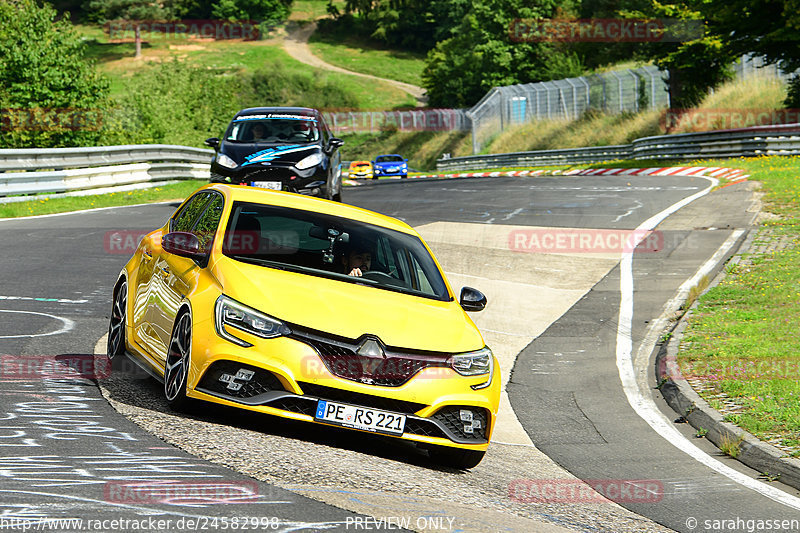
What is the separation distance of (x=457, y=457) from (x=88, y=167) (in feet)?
70.1

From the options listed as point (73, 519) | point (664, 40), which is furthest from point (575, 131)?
point (73, 519)

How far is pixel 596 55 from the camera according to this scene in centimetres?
8150

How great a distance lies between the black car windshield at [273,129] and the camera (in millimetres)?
18797

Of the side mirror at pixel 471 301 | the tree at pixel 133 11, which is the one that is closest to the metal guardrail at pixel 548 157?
the side mirror at pixel 471 301

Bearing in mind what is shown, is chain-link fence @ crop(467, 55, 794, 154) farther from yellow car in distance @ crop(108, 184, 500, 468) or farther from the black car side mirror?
yellow car in distance @ crop(108, 184, 500, 468)

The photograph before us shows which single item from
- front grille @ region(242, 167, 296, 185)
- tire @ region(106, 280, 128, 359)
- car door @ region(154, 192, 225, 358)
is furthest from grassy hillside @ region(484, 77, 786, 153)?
car door @ region(154, 192, 225, 358)

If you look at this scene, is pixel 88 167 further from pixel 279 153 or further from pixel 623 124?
pixel 623 124

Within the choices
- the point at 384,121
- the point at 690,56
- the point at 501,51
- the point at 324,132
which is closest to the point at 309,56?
the point at 384,121

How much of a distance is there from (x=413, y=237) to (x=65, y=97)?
30.4 m

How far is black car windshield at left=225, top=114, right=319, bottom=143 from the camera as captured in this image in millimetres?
18797

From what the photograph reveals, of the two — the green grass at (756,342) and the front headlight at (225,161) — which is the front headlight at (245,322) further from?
the front headlight at (225,161)

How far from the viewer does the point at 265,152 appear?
59.9 feet

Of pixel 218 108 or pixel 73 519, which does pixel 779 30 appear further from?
pixel 73 519

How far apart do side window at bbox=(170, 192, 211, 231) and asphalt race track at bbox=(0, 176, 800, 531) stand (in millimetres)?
1392
